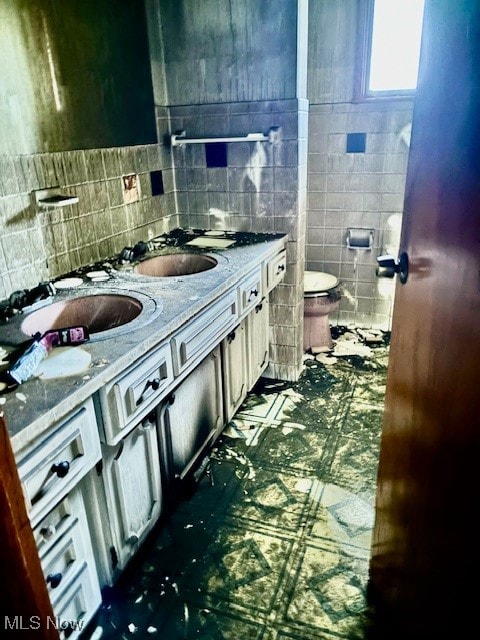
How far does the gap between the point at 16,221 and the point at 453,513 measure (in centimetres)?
161

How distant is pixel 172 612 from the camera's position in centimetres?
139

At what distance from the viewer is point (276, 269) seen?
239 cm

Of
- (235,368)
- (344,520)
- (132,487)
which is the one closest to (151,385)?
(132,487)

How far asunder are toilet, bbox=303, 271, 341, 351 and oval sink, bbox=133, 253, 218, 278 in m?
0.96

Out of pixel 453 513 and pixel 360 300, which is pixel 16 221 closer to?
pixel 453 513

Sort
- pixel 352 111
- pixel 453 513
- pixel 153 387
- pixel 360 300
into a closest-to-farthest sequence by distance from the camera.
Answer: pixel 453 513, pixel 153 387, pixel 352 111, pixel 360 300

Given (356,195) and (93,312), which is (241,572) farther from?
(356,195)

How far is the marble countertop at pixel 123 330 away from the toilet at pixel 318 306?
746 mm

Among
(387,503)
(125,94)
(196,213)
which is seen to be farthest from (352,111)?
(387,503)

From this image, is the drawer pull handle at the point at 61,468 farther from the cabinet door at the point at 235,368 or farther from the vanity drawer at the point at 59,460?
the cabinet door at the point at 235,368

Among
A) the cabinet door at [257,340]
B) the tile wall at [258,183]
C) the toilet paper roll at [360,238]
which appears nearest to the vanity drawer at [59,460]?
the cabinet door at [257,340]

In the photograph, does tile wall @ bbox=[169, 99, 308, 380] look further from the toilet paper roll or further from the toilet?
the toilet paper roll

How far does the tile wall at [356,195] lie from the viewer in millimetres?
2973

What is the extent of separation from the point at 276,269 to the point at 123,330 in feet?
4.08
